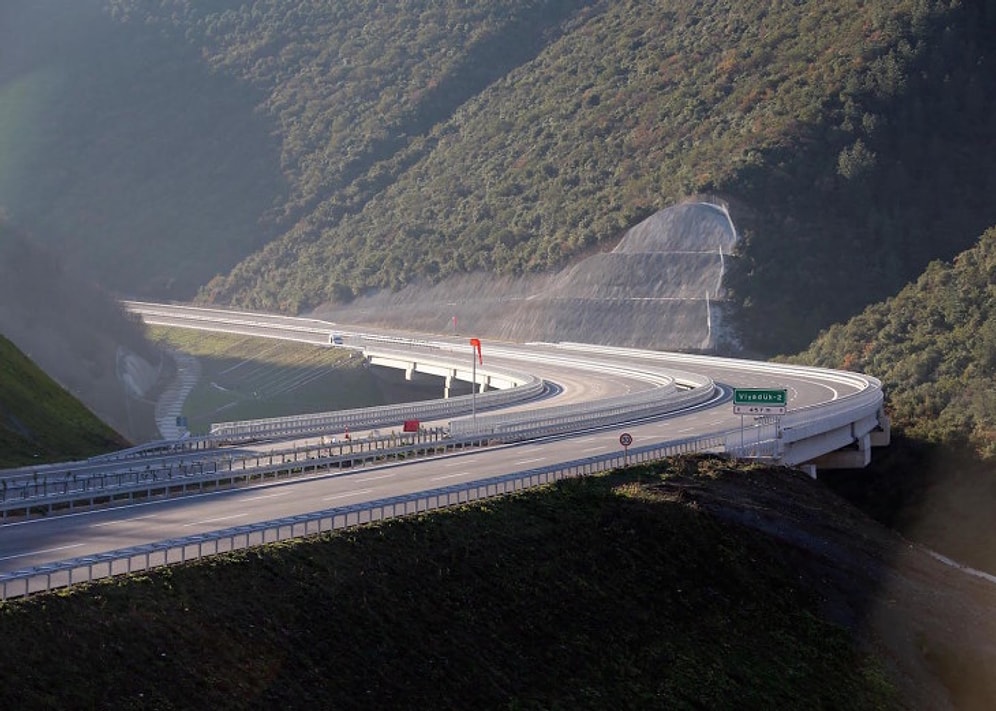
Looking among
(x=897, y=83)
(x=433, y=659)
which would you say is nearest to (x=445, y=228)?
(x=897, y=83)

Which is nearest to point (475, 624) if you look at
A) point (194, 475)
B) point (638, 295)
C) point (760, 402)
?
point (194, 475)

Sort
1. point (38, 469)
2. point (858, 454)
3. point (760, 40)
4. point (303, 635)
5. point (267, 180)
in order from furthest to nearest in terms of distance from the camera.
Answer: point (267, 180)
point (760, 40)
point (858, 454)
point (38, 469)
point (303, 635)

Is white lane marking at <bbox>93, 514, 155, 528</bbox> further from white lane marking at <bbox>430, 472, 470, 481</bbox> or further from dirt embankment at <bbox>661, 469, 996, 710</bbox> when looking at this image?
dirt embankment at <bbox>661, 469, 996, 710</bbox>

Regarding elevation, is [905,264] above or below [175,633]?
below

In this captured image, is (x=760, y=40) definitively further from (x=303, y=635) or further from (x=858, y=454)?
(x=303, y=635)

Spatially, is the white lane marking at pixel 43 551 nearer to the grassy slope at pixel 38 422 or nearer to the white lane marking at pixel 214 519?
the white lane marking at pixel 214 519

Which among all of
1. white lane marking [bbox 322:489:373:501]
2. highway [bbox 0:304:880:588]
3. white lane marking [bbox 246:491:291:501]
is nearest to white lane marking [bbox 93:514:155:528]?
highway [bbox 0:304:880:588]

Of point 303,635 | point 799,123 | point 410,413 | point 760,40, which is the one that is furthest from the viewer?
point 760,40

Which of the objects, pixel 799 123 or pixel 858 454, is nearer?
pixel 858 454
